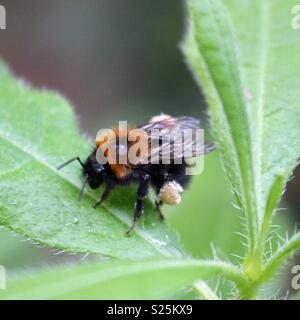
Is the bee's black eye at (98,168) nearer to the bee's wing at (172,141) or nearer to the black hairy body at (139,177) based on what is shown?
the black hairy body at (139,177)

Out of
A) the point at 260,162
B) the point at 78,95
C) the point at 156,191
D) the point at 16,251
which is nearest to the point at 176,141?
the point at 156,191

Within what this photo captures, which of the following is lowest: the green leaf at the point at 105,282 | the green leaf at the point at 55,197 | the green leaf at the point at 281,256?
the green leaf at the point at 105,282

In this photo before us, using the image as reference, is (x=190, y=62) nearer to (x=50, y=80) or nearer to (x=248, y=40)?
(x=248, y=40)

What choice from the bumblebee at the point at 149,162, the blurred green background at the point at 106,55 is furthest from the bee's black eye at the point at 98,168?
the blurred green background at the point at 106,55

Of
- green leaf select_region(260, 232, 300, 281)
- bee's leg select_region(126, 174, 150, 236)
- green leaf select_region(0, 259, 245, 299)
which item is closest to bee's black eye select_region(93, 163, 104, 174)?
bee's leg select_region(126, 174, 150, 236)

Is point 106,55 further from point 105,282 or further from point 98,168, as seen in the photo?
point 105,282

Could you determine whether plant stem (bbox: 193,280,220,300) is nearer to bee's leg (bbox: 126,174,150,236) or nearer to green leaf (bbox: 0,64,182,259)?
green leaf (bbox: 0,64,182,259)

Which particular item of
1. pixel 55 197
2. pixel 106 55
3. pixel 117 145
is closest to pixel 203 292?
pixel 55 197
